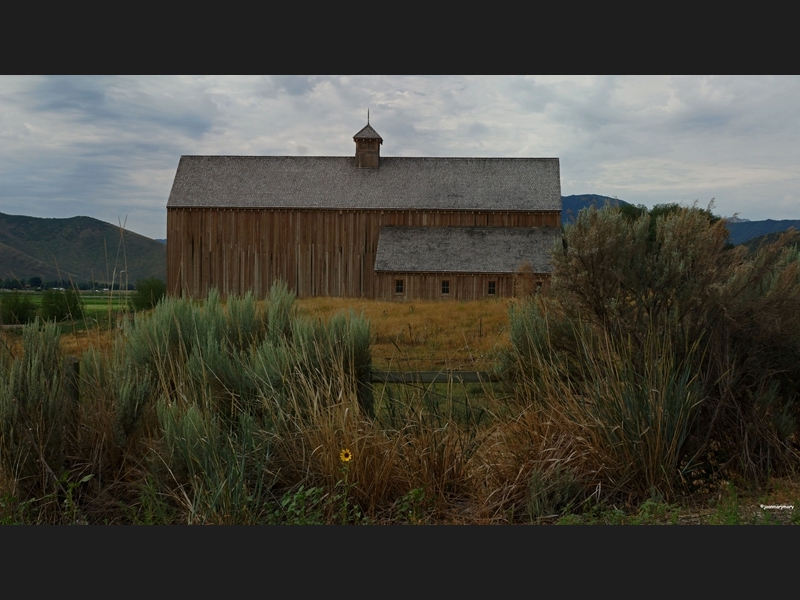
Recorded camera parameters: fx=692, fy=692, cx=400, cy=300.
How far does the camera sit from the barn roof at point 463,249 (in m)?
26.5

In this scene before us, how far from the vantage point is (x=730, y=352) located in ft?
19.0

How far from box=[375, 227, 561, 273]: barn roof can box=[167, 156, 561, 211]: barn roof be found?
136 centimetres

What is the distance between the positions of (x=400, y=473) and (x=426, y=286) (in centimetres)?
2180

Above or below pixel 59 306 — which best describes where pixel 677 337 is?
below

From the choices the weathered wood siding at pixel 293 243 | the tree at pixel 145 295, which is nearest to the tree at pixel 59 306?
the tree at pixel 145 295

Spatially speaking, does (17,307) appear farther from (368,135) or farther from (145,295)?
(368,135)

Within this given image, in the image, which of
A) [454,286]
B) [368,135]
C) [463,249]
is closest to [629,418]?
[454,286]

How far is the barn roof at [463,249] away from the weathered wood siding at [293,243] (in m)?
0.81

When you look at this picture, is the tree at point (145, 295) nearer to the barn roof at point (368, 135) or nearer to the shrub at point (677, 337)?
the shrub at point (677, 337)

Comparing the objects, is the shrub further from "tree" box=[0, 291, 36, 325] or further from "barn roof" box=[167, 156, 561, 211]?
"barn roof" box=[167, 156, 561, 211]

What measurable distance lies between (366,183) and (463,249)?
5897 mm

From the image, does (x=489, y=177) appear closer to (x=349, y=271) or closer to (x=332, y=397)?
(x=349, y=271)

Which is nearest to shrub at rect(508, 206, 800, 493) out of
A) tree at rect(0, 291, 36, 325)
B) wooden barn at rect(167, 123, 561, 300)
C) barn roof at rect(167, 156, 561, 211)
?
tree at rect(0, 291, 36, 325)

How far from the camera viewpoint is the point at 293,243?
95.0ft
